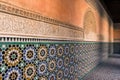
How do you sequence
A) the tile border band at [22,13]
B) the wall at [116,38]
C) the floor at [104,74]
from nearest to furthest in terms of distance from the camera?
the tile border band at [22,13] → the floor at [104,74] → the wall at [116,38]

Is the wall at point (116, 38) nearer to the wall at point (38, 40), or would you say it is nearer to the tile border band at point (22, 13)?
the wall at point (38, 40)

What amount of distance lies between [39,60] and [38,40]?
0.21m

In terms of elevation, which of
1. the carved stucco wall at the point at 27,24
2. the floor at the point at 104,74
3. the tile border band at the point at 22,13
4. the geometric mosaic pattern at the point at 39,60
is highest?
the tile border band at the point at 22,13

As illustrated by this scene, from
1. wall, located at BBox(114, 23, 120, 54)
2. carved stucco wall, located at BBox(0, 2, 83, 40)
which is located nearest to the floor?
carved stucco wall, located at BBox(0, 2, 83, 40)

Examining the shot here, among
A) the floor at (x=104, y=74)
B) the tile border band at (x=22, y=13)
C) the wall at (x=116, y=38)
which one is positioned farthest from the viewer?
the wall at (x=116, y=38)

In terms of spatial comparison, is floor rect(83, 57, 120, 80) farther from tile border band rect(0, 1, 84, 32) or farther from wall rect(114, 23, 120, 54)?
wall rect(114, 23, 120, 54)

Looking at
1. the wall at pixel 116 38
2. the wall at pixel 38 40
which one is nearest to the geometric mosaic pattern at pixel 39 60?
the wall at pixel 38 40

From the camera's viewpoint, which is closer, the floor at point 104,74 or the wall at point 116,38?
the floor at point 104,74

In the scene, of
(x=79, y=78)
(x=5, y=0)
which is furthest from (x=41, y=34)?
(x=79, y=78)

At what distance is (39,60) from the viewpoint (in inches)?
58.0

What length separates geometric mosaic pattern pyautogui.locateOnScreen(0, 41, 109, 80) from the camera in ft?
3.66

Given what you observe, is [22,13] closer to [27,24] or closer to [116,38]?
[27,24]

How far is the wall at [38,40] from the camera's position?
1112 millimetres

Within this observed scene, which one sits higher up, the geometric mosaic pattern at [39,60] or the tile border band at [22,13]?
the tile border band at [22,13]
